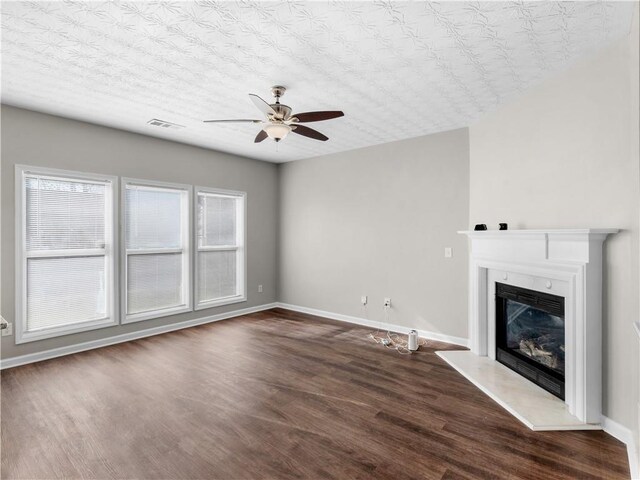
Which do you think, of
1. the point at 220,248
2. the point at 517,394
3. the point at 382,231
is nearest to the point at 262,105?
the point at 382,231

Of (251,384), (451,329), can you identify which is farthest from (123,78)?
(451,329)

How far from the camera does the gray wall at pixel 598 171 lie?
2.21 m

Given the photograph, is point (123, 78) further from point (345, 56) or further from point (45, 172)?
point (345, 56)

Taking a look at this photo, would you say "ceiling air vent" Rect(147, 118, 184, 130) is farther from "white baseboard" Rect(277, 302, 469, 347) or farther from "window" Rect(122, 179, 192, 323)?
"white baseboard" Rect(277, 302, 469, 347)

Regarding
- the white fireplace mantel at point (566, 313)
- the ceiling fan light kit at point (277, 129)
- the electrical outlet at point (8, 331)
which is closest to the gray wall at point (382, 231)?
the white fireplace mantel at point (566, 313)

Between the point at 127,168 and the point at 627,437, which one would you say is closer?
the point at 627,437

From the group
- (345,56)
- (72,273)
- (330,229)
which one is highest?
(345,56)

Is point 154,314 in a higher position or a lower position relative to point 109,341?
higher

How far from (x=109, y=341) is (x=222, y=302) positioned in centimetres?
170

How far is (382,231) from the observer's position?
16.2 feet

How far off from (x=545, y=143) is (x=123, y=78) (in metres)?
3.81

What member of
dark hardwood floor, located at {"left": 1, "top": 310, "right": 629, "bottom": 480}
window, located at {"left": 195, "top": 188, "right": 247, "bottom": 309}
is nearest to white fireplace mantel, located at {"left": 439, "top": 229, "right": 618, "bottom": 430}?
dark hardwood floor, located at {"left": 1, "top": 310, "right": 629, "bottom": 480}

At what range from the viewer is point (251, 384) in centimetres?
308

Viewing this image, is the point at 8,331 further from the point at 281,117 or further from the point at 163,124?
the point at 281,117
